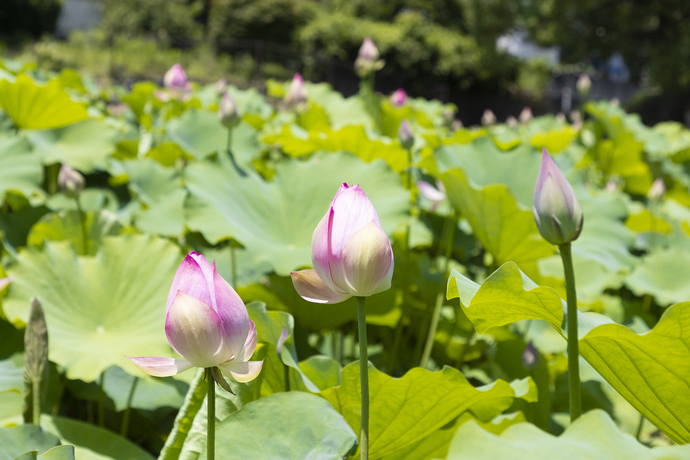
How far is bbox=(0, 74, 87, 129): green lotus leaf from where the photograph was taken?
4.40 ft

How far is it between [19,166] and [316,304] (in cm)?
76

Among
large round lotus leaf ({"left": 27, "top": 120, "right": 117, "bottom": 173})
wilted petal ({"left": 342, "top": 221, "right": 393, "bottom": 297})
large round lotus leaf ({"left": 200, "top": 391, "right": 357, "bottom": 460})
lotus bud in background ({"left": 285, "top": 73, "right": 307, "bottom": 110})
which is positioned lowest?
large round lotus leaf ({"left": 27, "top": 120, "right": 117, "bottom": 173})

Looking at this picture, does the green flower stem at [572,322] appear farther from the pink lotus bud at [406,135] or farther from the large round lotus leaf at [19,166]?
the large round lotus leaf at [19,166]

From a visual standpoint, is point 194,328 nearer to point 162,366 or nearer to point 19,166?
point 162,366

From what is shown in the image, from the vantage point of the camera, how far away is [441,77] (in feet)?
44.7

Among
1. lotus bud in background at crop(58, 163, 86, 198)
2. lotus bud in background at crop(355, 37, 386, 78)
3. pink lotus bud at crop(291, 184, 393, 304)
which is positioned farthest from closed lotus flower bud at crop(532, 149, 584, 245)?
lotus bud in background at crop(355, 37, 386, 78)

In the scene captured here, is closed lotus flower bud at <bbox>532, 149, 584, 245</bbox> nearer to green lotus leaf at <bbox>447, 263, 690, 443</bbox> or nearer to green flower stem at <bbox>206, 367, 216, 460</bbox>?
green lotus leaf at <bbox>447, 263, 690, 443</bbox>

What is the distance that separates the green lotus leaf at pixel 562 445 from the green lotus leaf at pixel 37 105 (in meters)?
1.34

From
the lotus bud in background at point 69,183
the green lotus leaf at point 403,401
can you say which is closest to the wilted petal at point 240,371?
the green lotus leaf at point 403,401

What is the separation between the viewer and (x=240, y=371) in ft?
1.42

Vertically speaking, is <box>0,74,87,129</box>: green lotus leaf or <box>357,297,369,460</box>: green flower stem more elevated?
<box>357,297,369,460</box>: green flower stem

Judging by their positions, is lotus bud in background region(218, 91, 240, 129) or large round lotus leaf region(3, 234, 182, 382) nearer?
large round lotus leaf region(3, 234, 182, 382)

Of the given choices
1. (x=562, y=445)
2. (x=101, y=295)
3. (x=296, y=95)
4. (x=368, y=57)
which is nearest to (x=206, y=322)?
(x=562, y=445)

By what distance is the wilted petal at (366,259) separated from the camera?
43 centimetres
